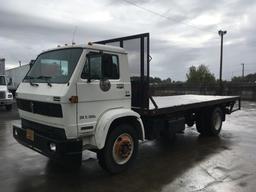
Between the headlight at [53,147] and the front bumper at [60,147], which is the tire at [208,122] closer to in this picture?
the front bumper at [60,147]

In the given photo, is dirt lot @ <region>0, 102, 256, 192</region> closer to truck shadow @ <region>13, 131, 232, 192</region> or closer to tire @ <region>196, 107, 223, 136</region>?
truck shadow @ <region>13, 131, 232, 192</region>

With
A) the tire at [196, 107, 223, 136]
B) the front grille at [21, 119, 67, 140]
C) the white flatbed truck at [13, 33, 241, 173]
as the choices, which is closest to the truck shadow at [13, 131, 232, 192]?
the white flatbed truck at [13, 33, 241, 173]

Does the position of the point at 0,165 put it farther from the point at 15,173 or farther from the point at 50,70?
the point at 50,70

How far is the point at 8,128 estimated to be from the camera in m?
9.62

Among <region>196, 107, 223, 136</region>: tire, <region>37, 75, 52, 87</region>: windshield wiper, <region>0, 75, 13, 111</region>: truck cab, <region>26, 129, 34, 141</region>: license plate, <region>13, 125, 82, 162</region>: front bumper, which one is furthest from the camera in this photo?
<region>0, 75, 13, 111</region>: truck cab

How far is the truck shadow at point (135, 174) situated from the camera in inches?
173

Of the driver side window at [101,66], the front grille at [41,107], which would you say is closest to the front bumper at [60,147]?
the front grille at [41,107]

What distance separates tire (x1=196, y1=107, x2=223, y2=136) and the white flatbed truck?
3.11m

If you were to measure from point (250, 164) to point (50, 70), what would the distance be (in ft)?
14.6

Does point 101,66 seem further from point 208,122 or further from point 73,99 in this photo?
point 208,122

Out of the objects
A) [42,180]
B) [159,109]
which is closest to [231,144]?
[159,109]

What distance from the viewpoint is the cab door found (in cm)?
441

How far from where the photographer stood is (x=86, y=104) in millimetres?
4457

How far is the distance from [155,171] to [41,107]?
246 centimetres
